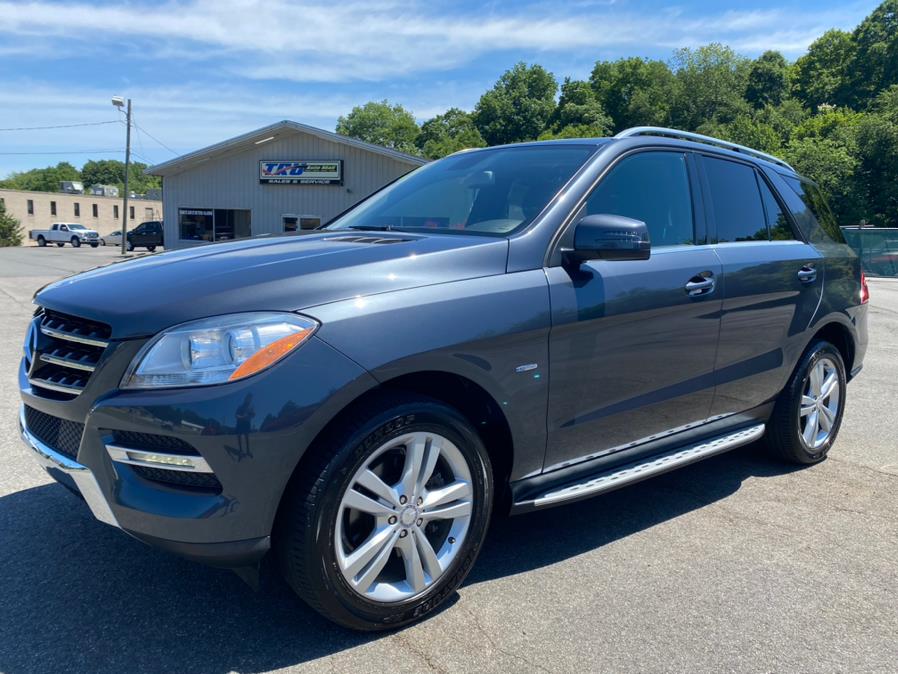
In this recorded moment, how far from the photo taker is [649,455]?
324 centimetres

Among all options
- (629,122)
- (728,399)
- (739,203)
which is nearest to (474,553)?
(728,399)

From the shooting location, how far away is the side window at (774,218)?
4090 millimetres

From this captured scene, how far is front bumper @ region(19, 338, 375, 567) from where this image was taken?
6.60 ft

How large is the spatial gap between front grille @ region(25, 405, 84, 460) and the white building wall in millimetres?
23986

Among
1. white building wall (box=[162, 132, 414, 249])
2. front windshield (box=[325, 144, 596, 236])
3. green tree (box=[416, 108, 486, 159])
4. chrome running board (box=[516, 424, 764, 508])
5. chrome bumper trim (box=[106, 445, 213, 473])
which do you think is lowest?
chrome running board (box=[516, 424, 764, 508])

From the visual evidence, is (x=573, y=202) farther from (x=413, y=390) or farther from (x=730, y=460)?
(x=730, y=460)

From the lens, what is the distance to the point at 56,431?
2375 mm

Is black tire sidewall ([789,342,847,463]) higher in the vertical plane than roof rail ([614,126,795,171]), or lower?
lower

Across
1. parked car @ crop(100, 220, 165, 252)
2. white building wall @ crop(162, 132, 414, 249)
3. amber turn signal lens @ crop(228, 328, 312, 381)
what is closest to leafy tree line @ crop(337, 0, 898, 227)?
parked car @ crop(100, 220, 165, 252)

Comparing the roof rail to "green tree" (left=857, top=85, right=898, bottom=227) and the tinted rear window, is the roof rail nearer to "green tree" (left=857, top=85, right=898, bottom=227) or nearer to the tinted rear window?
the tinted rear window

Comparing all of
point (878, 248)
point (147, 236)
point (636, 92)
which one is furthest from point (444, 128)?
point (878, 248)

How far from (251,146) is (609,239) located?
2970 cm

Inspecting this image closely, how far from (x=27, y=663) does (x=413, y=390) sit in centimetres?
150

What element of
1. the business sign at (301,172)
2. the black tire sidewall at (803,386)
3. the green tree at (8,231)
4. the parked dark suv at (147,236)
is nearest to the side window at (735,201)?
the black tire sidewall at (803,386)
